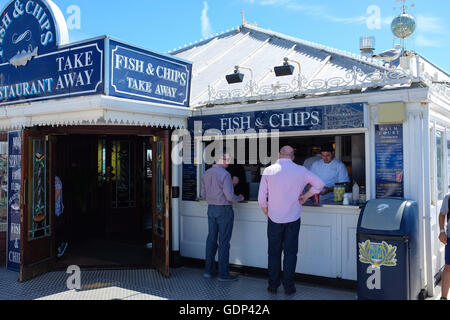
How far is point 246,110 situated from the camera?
18.8ft

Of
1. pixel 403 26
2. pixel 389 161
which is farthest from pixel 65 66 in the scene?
pixel 403 26

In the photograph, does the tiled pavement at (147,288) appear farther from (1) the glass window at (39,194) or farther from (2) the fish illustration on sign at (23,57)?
(2) the fish illustration on sign at (23,57)

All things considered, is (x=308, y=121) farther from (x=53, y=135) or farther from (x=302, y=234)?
(x=53, y=135)

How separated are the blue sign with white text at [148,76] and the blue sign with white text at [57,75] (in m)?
0.19

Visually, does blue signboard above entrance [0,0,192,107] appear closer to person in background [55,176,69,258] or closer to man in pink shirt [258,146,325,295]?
person in background [55,176,69,258]

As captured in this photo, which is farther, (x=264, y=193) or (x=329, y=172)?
(x=329, y=172)

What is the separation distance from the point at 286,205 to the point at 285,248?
518mm

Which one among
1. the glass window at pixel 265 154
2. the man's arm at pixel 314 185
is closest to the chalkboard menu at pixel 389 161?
the man's arm at pixel 314 185

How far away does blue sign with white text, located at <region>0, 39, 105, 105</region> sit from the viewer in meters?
4.71

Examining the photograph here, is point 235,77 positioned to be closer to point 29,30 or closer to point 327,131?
point 327,131

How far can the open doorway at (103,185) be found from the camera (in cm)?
838

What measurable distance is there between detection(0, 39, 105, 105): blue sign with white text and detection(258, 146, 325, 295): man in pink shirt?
2281 mm

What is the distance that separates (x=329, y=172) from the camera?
5918mm

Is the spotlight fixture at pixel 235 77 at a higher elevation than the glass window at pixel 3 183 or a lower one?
higher
